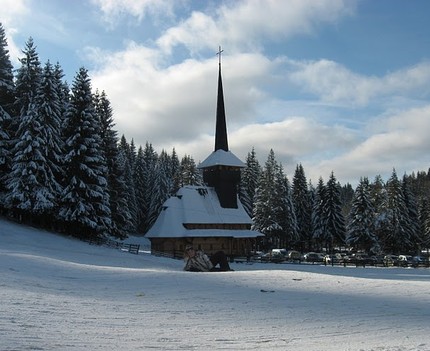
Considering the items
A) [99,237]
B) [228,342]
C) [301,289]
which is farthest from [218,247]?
[228,342]

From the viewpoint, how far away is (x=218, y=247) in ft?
164

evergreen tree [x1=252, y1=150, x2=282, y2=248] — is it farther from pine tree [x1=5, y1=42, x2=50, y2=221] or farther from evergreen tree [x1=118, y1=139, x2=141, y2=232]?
pine tree [x1=5, y1=42, x2=50, y2=221]

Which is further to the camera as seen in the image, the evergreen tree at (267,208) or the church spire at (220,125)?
the evergreen tree at (267,208)

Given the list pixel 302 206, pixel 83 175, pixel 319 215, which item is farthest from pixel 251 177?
pixel 83 175

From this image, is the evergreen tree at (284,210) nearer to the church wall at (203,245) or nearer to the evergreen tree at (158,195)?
the church wall at (203,245)

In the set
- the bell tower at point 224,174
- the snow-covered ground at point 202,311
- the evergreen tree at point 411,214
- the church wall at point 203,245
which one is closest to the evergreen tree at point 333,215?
the evergreen tree at point 411,214

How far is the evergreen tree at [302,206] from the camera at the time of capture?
73.5 m

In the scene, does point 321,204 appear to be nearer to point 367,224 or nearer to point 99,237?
point 367,224

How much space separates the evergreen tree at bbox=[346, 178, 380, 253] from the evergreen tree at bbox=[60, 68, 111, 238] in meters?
34.4

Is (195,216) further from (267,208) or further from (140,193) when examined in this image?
(140,193)

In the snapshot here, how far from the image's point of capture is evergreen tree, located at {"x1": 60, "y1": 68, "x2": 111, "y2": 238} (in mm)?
39594

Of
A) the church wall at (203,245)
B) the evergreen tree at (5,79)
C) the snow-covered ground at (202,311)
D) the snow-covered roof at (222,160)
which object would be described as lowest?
the snow-covered ground at (202,311)

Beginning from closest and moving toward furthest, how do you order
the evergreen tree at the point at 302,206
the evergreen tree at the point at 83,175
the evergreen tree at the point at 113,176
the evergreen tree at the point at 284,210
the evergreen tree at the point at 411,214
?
1. the evergreen tree at the point at 83,175
2. the evergreen tree at the point at 113,176
3. the evergreen tree at the point at 411,214
4. the evergreen tree at the point at 284,210
5. the evergreen tree at the point at 302,206

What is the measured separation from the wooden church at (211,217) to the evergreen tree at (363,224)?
1670 centimetres
